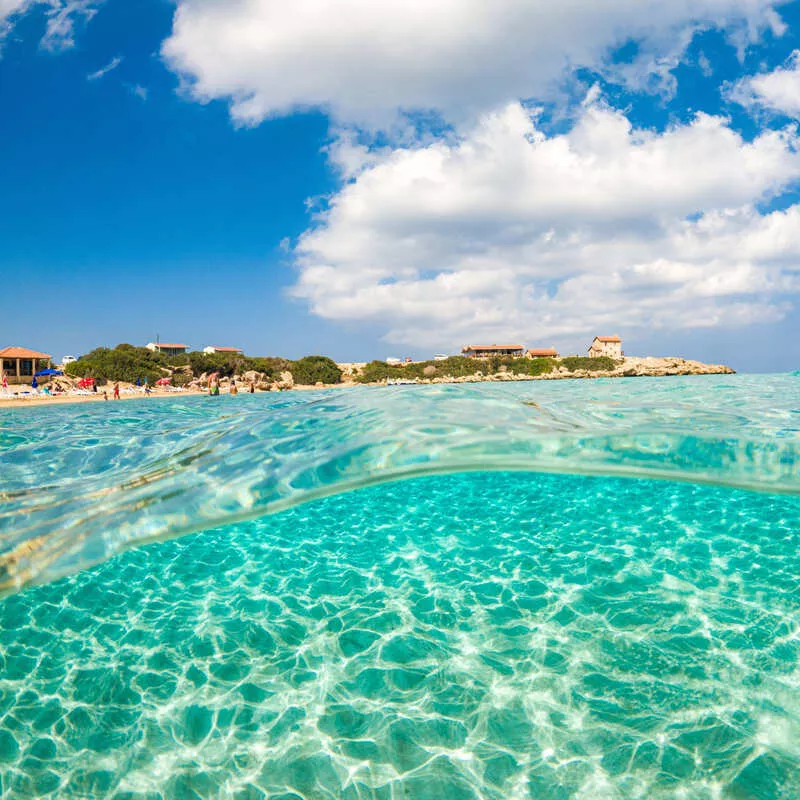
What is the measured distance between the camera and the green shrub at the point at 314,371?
57.3 m

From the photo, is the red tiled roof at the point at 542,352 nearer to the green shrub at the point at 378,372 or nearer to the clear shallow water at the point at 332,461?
the green shrub at the point at 378,372

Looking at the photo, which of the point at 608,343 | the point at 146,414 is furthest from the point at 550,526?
the point at 608,343

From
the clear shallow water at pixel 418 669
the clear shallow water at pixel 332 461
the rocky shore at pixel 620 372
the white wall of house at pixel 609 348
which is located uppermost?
the white wall of house at pixel 609 348

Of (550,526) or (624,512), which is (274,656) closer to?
(550,526)

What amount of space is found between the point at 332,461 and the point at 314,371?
4933 cm

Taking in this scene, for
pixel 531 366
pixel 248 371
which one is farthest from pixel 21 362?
pixel 531 366

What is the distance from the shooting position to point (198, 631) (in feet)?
20.6

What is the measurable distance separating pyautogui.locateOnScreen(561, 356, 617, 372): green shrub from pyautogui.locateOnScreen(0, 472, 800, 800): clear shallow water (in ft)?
→ 196

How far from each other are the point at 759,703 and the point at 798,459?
308 inches

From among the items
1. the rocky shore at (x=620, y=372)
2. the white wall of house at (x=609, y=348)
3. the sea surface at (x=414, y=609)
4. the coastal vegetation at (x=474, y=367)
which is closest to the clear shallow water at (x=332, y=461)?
the sea surface at (x=414, y=609)

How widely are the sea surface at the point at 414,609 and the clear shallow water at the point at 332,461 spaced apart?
0.21 feet

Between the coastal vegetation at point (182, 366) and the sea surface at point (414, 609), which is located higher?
the coastal vegetation at point (182, 366)

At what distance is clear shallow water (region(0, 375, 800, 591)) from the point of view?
8.77 m

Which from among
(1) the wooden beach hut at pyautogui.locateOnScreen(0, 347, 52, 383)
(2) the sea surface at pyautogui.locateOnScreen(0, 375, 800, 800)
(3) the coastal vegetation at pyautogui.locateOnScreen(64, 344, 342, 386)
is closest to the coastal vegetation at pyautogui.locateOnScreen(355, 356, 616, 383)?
(3) the coastal vegetation at pyautogui.locateOnScreen(64, 344, 342, 386)
